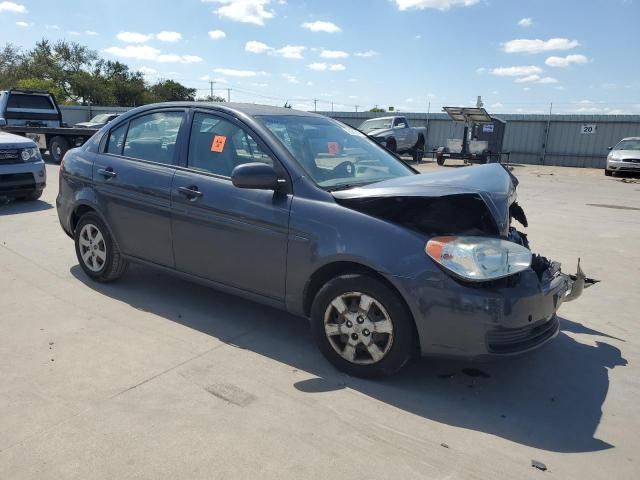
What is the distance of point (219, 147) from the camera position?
3994 millimetres

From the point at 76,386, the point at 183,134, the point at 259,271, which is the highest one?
the point at 183,134

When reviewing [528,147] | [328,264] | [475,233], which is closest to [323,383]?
[328,264]

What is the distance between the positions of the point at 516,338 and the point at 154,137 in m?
3.27

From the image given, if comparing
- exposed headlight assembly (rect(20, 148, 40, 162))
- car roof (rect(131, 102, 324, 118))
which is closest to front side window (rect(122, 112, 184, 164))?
car roof (rect(131, 102, 324, 118))

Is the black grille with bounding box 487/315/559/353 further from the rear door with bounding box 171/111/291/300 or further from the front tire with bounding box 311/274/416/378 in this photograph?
the rear door with bounding box 171/111/291/300

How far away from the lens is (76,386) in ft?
10.1

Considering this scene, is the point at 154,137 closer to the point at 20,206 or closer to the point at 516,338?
the point at 516,338

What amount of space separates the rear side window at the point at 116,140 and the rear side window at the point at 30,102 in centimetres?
1422

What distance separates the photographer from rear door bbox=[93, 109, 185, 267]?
4211 mm

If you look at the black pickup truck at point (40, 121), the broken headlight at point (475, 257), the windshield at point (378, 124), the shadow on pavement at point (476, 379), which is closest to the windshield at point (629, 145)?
the windshield at point (378, 124)

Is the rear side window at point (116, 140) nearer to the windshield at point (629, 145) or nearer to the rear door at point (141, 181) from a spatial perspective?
the rear door at point (141, 181)

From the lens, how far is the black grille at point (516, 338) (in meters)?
2.92

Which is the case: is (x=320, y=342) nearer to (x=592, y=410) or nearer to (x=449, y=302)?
(x=449, y=302)

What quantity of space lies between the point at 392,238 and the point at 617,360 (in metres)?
2.02
